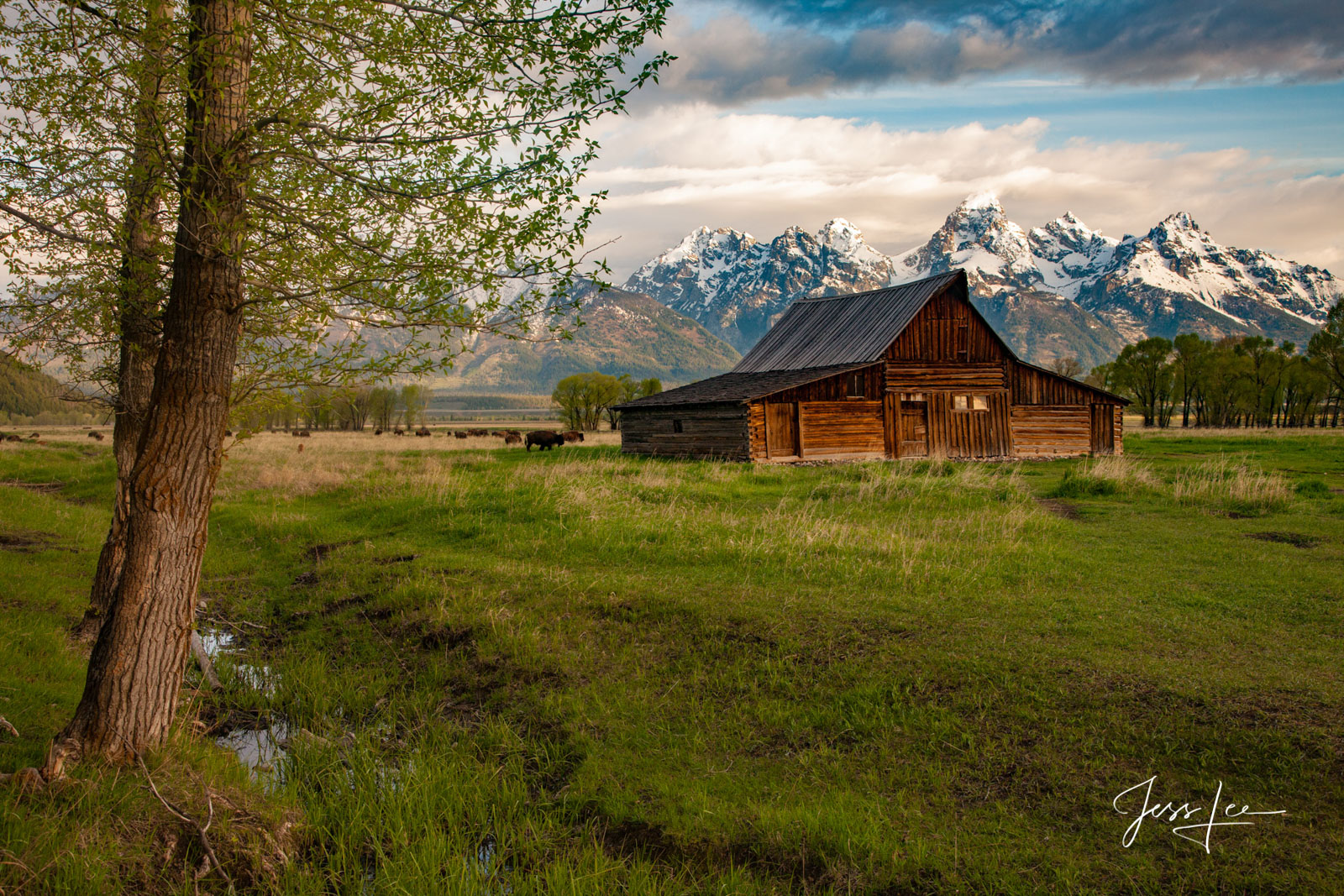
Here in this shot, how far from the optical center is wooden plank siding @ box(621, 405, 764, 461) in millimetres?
30594

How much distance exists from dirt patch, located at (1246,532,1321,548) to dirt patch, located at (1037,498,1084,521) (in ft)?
9.95

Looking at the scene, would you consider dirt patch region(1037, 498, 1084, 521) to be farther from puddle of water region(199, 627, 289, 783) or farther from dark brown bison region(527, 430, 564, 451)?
dark brown bison region(527, 430, 564, 451)

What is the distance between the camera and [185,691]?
739cm

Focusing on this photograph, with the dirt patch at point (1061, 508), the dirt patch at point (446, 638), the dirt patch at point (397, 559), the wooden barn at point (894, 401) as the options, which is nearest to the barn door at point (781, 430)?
the wooden barn at point (894, 401)

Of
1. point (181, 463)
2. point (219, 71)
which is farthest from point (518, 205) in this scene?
point (181, 463)

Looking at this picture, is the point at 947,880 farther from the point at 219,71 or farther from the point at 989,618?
the point at 219,71

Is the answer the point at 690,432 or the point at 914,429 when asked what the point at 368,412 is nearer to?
the point at 690,432

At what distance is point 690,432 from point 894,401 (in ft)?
29.8

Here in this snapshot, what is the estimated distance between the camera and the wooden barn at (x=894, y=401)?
3123cm

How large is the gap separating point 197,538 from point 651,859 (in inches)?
155

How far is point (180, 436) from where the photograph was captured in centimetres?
517

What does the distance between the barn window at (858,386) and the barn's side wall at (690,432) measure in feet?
17.4
